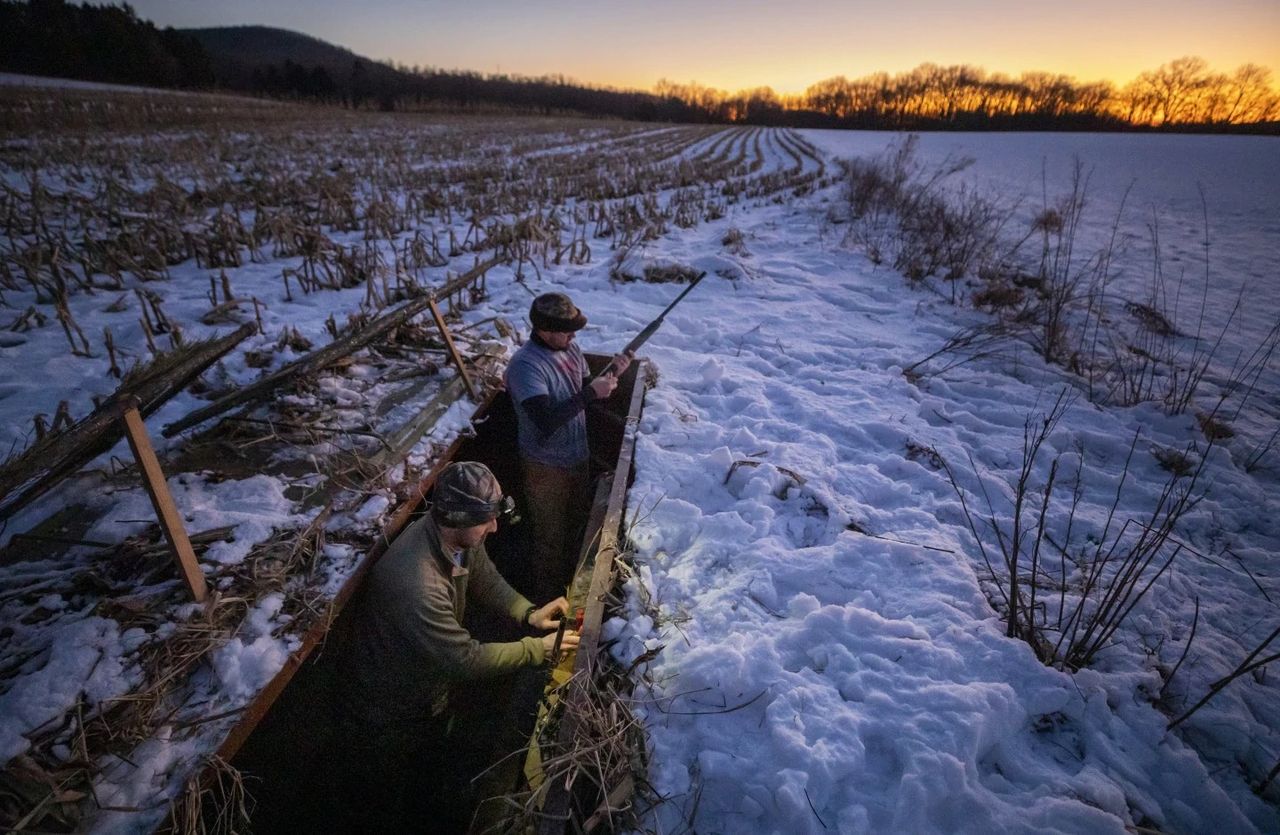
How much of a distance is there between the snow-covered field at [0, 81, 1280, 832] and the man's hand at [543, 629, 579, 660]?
45 centimetres

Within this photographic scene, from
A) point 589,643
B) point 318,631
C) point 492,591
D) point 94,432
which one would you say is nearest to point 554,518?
point 492,591

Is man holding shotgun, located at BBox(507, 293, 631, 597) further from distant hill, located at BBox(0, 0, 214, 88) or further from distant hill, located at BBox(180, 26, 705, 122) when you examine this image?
distant hill, located at BBox(0, 0, 214, 88)

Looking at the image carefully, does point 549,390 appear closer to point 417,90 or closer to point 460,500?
point 460,500

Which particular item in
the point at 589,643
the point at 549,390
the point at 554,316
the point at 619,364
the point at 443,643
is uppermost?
the point at 554,316

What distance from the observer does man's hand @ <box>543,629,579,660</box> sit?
2779 mm

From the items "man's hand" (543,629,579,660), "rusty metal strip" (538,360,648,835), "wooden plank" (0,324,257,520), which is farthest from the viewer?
"man's hand" (543,629,579,660)

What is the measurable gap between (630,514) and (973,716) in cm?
190

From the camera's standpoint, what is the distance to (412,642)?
2.55 m

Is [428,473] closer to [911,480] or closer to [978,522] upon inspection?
[911,480]

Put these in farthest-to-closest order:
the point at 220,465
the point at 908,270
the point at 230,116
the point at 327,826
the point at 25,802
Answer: the point at 230,116
the point at 908,270
the point at 220,465
the point at 327,826
the point at 25,802

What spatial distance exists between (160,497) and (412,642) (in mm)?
1251

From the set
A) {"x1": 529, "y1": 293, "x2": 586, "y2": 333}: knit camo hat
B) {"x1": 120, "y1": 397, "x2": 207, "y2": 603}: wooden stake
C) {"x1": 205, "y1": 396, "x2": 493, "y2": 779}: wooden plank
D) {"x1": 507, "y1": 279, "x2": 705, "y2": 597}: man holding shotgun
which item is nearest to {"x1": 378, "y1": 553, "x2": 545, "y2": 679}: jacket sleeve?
{"x1": 205, "y1": 396, "x2": 493, "y2": 779}: wooden plank

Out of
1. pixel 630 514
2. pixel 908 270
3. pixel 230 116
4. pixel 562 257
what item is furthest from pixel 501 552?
pixel 230 116

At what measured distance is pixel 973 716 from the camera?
76.5 inches
